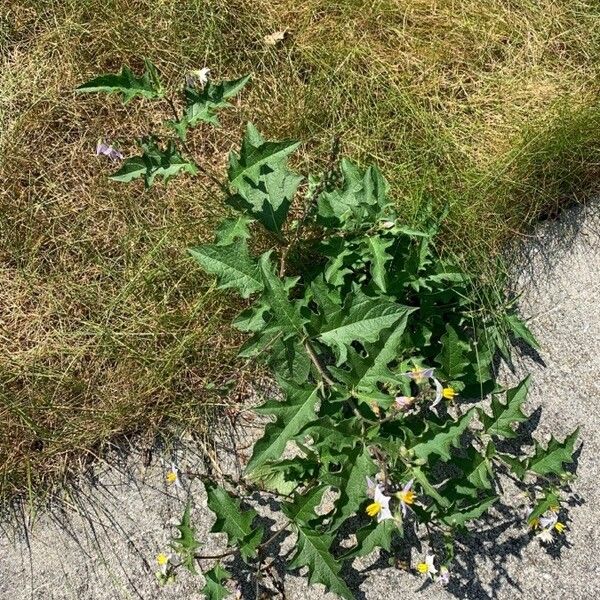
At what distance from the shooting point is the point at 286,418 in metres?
2.04

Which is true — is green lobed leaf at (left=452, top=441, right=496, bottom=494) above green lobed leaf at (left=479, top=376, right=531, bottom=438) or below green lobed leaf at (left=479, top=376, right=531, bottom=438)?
below

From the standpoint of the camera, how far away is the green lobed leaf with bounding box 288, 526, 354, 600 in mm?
2197

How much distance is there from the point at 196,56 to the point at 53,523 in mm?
1852

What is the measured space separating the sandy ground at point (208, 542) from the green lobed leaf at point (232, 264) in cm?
78

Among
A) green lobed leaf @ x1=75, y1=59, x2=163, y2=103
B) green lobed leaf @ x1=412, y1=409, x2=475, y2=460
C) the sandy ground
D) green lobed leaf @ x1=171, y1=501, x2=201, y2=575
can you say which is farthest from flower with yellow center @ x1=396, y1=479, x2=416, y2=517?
green lobed leaf @ x1=75, y1=59, x2=163, y2=103

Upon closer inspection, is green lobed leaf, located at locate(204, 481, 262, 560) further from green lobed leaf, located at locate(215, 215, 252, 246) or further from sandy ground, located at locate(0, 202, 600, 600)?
green lobed leaf, located at locate(215, 215, 252, 246)

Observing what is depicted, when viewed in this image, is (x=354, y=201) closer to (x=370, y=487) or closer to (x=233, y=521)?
(x=370, y=487)

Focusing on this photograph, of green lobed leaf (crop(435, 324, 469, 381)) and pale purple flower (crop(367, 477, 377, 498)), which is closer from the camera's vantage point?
pale purple flower (crop(367, 477, 377, 498))

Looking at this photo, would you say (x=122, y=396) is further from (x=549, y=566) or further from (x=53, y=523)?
(x=549, y=566)

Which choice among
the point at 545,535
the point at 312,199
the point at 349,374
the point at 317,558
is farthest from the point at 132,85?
the point at 545,535

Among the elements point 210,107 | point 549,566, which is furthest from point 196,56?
point 549,566

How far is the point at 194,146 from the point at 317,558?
5.30 feet

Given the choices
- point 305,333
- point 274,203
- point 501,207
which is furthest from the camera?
point 501,207

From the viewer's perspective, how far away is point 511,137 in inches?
112
